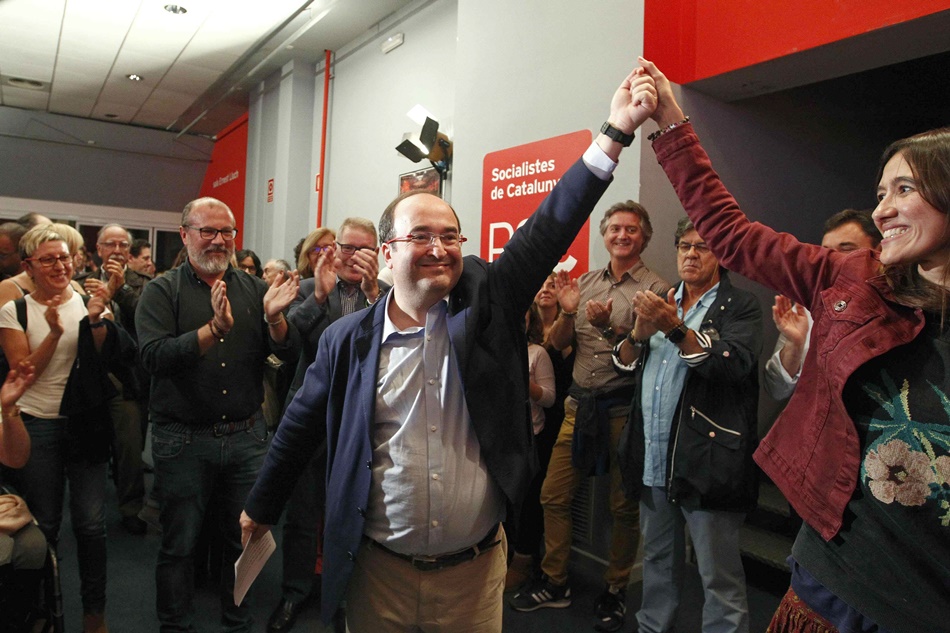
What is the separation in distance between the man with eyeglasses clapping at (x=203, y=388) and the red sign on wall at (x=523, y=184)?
1525 mm

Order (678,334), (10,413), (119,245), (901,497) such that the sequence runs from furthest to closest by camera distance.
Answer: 1. (119,245)
2. (678,334)
3. (10,413)
4. (901,497)

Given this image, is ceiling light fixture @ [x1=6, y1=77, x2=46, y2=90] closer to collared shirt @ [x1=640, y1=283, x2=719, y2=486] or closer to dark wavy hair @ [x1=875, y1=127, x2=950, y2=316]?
collared shirt @ [x1=640, y1=283, x2=719, y2=486]

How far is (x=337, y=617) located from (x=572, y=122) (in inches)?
110

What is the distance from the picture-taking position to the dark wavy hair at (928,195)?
1060 mm

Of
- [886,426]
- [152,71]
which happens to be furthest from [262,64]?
[886,426]

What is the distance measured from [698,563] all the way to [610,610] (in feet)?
2.29

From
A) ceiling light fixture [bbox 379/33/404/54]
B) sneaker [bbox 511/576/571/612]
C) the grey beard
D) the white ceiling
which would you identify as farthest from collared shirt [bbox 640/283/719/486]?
the white ceiling

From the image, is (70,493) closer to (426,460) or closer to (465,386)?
(426,460)

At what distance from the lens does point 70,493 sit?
8.07ft

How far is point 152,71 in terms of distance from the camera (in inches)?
317

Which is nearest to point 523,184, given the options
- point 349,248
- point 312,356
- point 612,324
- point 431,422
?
point 612,324

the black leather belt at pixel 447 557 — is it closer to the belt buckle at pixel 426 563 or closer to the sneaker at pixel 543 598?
the belt buckle at pixel 426 563

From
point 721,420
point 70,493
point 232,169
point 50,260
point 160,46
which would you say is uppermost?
point 160,46

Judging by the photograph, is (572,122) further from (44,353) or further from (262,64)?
(262,64)
